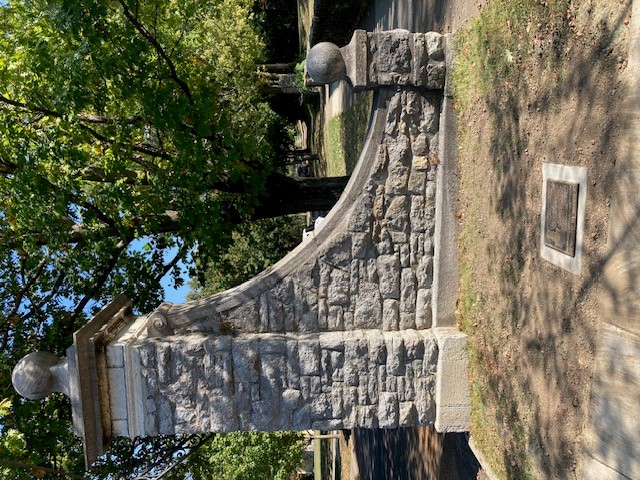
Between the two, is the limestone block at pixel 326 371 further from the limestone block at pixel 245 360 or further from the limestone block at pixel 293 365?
the limestone block at pixel 245 360

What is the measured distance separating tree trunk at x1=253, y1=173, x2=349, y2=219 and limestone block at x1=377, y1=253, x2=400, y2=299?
340 cm

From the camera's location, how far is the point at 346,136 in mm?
13289

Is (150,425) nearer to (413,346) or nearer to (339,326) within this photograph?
(339,326)

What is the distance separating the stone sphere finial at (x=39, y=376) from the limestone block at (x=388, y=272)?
3524 millimetres

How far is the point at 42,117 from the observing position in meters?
8.56

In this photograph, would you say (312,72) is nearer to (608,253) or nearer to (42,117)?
(608,253)

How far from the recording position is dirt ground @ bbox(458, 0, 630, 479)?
3637 millimetres

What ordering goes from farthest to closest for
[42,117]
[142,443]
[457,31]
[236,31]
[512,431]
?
1. [236,31]
2. [142,443]
3. [42,117]
4. [457,31]
5. [512,431]

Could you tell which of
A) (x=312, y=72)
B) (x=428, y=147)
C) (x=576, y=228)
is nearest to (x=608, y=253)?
(x=576, y=228)

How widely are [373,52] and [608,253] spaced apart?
3.48m

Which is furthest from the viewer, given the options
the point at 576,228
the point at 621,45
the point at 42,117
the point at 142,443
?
the point at 142,443

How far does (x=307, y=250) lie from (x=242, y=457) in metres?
9.01

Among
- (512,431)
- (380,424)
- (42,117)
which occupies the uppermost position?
(42,117)

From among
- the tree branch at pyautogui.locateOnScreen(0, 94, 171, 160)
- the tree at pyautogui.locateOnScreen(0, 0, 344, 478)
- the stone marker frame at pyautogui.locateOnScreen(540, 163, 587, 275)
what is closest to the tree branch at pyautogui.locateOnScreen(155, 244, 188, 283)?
the tree at pyautogui.locateOnScreen(0, 0, 344, 478)
